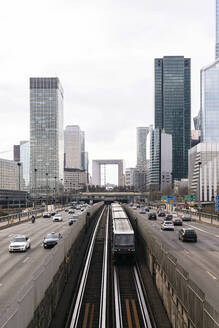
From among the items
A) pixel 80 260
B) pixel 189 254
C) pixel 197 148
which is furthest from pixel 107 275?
pixel 197 148

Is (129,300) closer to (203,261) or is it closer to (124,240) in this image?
(203,261)

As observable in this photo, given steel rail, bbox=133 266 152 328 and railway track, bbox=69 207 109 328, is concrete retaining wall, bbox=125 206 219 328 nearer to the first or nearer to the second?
steel rail, bbox=133 266 152 328

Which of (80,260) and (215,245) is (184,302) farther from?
(215,245)

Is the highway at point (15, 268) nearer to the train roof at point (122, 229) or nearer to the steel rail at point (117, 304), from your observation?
the steel rail at point (117, 304)

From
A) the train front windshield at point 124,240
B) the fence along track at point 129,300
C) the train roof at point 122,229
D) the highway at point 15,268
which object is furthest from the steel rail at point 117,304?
the highway at point 15,268

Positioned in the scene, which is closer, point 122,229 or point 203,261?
point 203,261

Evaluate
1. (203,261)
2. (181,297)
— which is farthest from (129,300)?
(203,261)

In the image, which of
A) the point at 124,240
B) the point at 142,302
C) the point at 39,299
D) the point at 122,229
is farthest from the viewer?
the point at 122,229
